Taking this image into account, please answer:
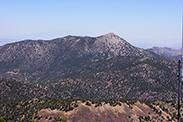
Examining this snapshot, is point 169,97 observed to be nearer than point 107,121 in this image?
No

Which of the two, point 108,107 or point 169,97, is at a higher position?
point 108,107

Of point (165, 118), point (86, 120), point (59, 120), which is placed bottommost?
point (165, 118)

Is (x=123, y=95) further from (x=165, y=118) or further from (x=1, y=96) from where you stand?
(x=1, y=96)

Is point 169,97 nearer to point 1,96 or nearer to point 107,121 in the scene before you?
point 107,121

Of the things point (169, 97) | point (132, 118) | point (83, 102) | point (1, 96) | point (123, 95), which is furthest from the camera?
point (123, 95)

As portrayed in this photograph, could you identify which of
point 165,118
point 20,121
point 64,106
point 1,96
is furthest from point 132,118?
point 1,96

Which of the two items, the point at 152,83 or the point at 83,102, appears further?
the point at 152,83

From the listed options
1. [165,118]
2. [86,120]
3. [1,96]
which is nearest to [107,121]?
[86,120]

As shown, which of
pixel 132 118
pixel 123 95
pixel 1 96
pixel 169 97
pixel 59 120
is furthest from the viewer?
pixel 123 95

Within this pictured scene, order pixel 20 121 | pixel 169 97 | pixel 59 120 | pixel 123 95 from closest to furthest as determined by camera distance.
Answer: pixel 59 120 → pixel 20 121 → pixel 169 97 → pixel 123 95
